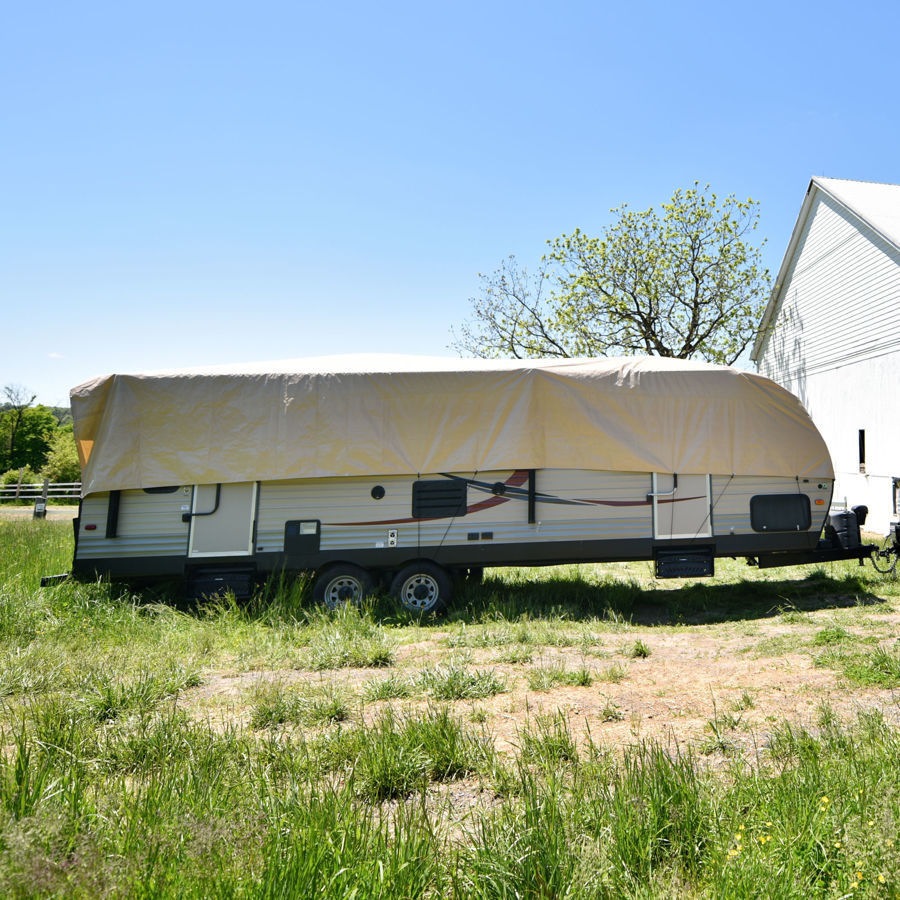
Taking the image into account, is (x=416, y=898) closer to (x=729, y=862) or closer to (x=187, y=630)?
(x=729, y=862)

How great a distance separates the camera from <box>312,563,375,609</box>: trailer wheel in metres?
8.62

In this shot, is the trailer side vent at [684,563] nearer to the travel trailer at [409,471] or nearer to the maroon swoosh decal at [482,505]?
the travel trailer at [409,471]

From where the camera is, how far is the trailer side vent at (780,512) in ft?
30.1

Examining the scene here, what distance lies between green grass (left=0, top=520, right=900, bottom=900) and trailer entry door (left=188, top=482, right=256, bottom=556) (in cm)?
181

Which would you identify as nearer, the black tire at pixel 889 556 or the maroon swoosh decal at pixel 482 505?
the maroon swoosh decal at pixel 482 505

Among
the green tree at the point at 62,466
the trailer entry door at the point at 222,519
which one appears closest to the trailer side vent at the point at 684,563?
the trailer entry door at the point at 222,519

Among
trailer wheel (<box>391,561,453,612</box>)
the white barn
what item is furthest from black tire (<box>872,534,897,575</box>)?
trailer wheel (<box>391,561,453,612</box>)

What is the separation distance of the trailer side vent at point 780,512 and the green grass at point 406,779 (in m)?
2.41

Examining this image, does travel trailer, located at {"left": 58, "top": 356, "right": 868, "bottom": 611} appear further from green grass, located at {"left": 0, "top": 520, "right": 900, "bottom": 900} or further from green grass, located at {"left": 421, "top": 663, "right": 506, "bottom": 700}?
green grass, located at {"left": 421, "top": 663, "right": 506, "bottom": 700}

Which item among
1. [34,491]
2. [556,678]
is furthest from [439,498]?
[34,491]

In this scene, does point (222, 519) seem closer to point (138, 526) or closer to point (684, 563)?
point (138, 526)

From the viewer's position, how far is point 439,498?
8.77 metres

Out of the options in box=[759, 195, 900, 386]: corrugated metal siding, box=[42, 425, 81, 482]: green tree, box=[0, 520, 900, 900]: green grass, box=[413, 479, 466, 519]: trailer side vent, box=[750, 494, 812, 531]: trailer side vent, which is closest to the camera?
box=[0, 520, 900, 900]: green grass

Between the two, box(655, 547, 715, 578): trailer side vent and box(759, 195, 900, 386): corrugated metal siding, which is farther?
box(759, 195, 900, 386): corrugated metal siding
